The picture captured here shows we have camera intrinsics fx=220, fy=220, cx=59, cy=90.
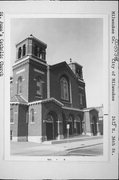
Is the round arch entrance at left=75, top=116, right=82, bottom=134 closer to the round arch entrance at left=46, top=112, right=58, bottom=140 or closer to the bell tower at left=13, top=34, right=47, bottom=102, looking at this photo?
the round arch entrance at left=46, top=112, right=58, bottom=140

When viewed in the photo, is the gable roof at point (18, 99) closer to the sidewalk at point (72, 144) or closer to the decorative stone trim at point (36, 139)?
the decorative stone trim at point (36, 139)

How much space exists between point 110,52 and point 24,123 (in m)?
2.19

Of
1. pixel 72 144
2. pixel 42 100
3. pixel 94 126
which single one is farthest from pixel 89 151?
pixel 42 100

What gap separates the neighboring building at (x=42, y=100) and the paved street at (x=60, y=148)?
139 mm

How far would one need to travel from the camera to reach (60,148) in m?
4.28

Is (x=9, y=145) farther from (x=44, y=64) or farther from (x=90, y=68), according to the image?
(x=90, y=68)

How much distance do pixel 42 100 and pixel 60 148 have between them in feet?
3.31

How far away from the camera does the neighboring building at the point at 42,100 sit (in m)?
4.38

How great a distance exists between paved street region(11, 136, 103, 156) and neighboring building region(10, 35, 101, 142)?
139mm

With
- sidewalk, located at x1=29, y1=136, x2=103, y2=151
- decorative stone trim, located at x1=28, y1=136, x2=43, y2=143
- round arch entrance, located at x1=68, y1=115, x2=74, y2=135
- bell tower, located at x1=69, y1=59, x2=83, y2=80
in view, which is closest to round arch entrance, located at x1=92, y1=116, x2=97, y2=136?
sidewalk, located at x1=29, y1=136, x2=103, y2=151

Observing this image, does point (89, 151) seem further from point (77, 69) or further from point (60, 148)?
point (77, 69)

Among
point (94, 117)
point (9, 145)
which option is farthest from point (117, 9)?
point (9, 145)

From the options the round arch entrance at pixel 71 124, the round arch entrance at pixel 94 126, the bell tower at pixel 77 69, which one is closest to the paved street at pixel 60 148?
the round arch entrance at pixel 94 126

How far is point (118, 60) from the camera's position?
13.5 feet
